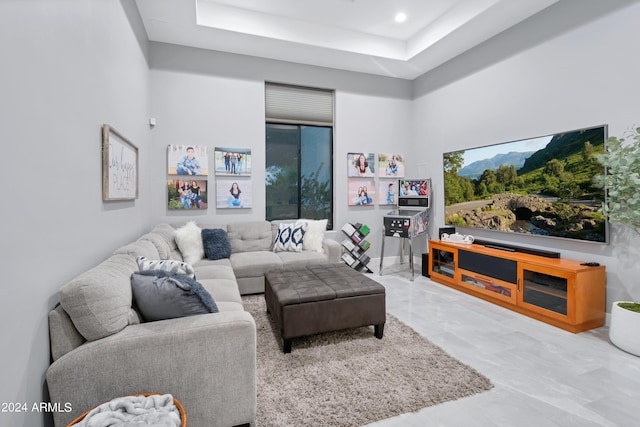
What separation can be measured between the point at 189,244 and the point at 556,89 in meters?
4.39

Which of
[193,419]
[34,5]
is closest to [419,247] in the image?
[193,419]

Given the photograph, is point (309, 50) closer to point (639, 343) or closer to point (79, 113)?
point (79, 113)

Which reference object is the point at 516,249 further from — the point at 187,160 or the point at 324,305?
the point at 187,160

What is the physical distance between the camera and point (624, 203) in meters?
2.41

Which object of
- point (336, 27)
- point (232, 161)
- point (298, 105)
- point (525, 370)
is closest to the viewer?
point (525, 370)

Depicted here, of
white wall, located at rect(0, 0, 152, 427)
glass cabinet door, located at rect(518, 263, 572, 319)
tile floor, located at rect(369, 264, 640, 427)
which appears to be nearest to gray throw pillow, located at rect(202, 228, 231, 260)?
white wall, located at rect(0, 0, 152, 427)

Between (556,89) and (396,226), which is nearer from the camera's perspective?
(556,89)

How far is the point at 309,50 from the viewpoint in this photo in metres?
4.27

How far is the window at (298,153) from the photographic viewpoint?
15.6 feet

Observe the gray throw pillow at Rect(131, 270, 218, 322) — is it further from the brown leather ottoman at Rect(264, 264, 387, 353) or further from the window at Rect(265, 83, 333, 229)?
the window at Rect(265, 83, 333, 229)

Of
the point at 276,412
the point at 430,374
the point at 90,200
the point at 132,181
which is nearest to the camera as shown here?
the point at 276,412

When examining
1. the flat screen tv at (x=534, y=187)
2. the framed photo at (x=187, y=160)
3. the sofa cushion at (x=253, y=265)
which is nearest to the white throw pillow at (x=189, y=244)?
the sofa cushion at (x=253, y=265)

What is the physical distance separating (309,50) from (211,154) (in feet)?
6.63

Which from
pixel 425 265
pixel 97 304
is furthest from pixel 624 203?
pixel 97 304
